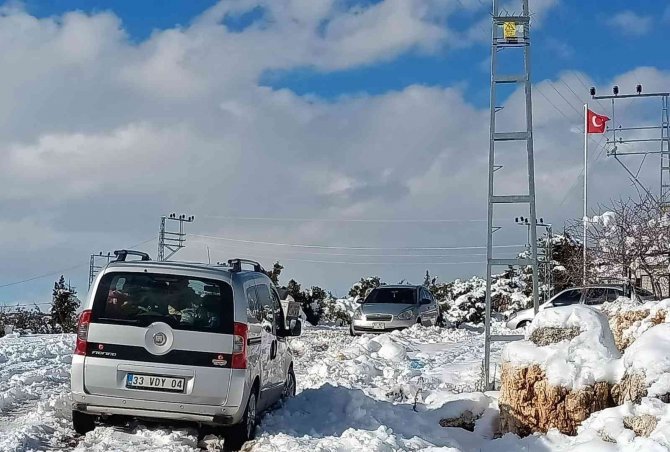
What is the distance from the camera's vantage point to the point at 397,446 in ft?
26.7

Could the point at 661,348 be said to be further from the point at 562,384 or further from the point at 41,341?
the point at 41,341

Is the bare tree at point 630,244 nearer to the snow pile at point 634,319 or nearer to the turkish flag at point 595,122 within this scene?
the snow pile at point 634,319

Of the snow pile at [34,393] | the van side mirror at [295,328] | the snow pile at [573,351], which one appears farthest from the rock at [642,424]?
the snow pile at [34,393]

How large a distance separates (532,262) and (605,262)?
601 centimetres

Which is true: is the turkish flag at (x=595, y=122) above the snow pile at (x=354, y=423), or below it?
above

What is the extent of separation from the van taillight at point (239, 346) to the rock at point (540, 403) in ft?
10.1

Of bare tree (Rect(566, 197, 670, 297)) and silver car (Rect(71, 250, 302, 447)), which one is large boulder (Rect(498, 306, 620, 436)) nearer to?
silver car (Rect(71, 250, 302, 447))

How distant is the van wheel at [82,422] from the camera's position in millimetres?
8921

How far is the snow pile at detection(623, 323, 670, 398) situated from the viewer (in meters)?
8.39

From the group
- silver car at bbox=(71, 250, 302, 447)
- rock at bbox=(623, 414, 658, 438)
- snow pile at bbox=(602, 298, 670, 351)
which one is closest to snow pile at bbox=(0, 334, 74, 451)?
silver car at bbox=(71, 250, 302, 447)

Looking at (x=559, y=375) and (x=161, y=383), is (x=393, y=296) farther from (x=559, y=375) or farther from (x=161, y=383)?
(x=161, y=383)

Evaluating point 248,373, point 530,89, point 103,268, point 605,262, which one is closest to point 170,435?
point 248,373

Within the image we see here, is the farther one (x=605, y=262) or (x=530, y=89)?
(x=605, y=262)

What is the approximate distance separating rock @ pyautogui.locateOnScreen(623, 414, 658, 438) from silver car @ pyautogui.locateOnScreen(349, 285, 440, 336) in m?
17.6
